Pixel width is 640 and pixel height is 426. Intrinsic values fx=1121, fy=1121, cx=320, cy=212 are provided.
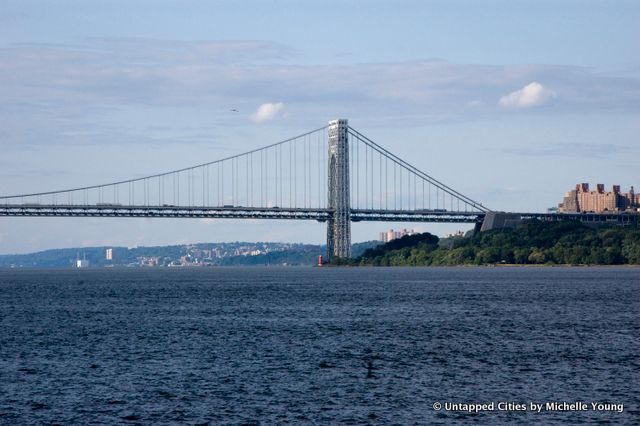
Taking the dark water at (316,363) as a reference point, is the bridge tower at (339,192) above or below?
above

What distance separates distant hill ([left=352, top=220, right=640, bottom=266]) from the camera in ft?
514

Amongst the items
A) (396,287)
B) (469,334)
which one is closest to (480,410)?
(469,334)

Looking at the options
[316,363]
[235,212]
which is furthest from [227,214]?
[316,363]

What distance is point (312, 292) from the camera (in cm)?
9081

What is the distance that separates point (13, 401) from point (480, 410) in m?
12.6

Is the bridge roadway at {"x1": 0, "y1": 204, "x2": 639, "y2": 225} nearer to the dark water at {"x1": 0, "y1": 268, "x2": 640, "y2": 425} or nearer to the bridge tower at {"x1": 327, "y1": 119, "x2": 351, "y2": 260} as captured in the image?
the bridge tower at {"x1": 327, "y1": 119, "x2": 351, "y2": 260}

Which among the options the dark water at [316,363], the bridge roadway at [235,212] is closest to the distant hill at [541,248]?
the bridge roadway at [235,212]

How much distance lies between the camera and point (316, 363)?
38.2 m

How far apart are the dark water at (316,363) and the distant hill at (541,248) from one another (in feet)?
301

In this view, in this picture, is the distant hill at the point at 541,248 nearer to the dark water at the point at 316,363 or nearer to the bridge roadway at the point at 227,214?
the bridge roadway at the point at 227,214

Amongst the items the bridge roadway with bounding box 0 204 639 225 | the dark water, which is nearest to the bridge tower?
the bridge roadway with bounding box 0 204 639 225

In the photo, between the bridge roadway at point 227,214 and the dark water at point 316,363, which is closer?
the dark water at point 316,363

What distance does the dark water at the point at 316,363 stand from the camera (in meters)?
29.1

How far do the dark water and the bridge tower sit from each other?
3516 inches
